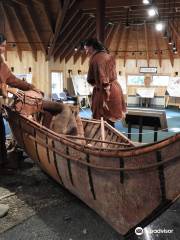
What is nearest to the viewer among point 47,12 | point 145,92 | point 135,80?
point 47,12

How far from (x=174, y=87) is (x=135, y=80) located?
2.16 m

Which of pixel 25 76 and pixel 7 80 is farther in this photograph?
pixel 25 76

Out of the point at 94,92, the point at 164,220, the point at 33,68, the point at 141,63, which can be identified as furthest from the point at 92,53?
the point at 141,63

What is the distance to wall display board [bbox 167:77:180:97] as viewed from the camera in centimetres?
1354

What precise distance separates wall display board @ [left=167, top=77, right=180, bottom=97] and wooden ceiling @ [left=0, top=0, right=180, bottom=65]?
1009 millimetres

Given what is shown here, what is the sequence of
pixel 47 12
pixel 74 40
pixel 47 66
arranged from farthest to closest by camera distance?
1. pixel 47 66
2. pixel 74 40
3. pixel 47 12

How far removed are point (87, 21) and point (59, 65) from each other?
2.87 m

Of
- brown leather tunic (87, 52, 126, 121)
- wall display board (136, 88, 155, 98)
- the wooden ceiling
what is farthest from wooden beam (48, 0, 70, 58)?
wall display board (136, 88, 155, 98)

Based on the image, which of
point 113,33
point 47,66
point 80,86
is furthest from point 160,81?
point 47,66

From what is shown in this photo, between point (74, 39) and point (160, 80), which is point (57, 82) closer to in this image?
point (74, 39)

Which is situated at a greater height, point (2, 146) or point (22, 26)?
point (22, 26)

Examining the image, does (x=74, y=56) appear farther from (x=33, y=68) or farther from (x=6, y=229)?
(x=6, y=229)

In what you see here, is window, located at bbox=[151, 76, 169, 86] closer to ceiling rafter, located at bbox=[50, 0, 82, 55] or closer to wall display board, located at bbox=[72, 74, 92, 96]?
wall display board, located at bbox=[72, 74, 92, 96]

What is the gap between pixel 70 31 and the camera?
10.3 metres
